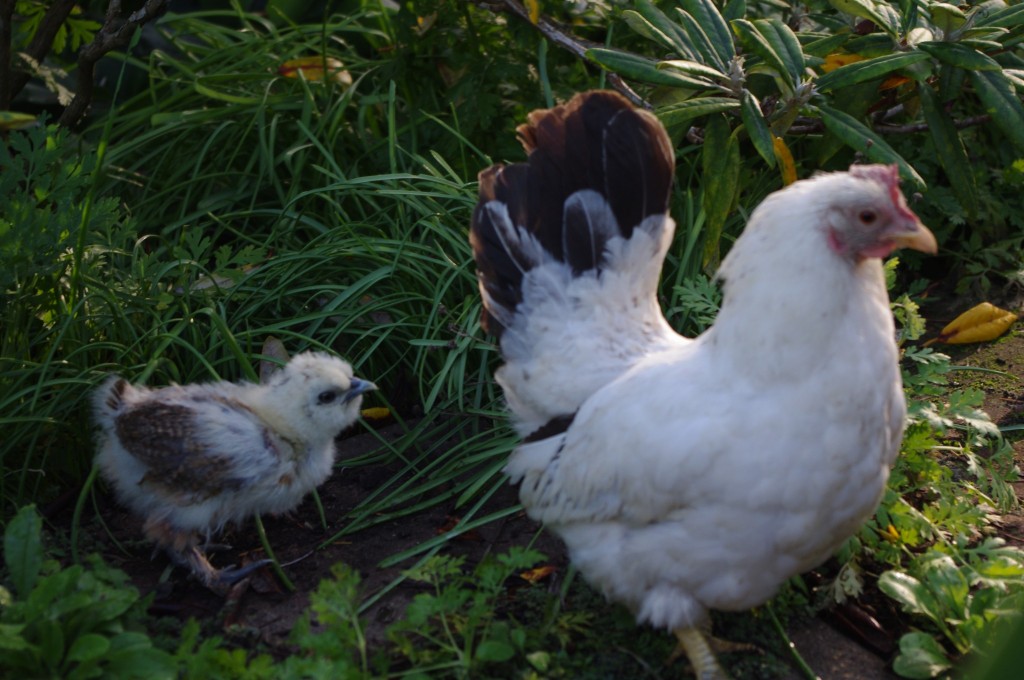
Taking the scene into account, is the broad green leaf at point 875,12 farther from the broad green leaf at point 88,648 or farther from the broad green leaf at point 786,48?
the broad green leaf at point 88,648

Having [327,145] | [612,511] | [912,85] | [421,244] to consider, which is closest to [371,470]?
[421,244]

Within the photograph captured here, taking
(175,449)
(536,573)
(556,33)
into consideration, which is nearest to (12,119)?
(175,449)

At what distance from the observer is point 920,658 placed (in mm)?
2584

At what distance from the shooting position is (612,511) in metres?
2.55

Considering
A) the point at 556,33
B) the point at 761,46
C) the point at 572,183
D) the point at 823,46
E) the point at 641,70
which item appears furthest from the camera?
the point at 556,33

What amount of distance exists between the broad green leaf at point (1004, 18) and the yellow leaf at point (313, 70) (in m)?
2.71

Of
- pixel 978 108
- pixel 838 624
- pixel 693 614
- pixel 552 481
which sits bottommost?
pixel 838 624

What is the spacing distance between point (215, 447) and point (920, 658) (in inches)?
80.3

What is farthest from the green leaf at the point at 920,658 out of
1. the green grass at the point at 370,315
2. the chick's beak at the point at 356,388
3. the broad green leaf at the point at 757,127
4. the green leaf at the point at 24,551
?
the green leaf at the point at 24,551

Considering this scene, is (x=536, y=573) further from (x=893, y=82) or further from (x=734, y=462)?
(x=893, y=82)

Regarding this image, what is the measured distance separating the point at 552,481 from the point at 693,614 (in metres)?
0.50

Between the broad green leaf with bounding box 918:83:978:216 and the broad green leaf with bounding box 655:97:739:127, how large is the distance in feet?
2.61

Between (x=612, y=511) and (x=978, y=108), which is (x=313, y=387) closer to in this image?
(x=612, y=511)

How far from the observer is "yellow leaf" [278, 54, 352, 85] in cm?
469
